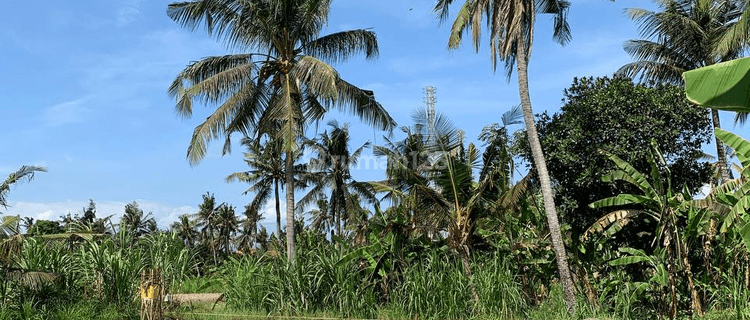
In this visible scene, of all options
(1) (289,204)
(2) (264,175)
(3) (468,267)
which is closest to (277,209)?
(2) (264,175)

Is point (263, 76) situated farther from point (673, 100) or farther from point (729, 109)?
point (729, 109)

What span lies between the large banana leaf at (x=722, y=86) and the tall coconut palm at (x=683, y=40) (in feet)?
54.9

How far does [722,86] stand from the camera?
3.41 meters

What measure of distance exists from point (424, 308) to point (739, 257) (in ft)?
20.2

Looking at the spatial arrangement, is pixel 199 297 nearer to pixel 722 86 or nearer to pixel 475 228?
pixel 475 228

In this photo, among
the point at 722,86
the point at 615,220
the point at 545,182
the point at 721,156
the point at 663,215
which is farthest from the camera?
the point at 721,156

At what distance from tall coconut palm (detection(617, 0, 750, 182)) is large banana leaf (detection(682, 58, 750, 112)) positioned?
16.7m

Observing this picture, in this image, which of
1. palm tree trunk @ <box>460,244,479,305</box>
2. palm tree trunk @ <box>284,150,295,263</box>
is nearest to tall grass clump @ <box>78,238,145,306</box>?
palm tree trunk @ <box>284,150,295,263</box>

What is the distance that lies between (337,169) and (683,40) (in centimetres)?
1661

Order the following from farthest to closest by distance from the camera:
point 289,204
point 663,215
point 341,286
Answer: point 289,204
point 341,286
point 663,215

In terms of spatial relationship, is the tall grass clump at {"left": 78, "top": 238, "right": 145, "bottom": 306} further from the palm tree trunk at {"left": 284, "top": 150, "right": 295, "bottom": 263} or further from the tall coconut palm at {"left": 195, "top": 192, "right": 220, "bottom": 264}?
the tall coconut palm at {"left": 195, "top": 192, "right": 220, "bottom": 264}

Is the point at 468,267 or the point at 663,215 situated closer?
the point at 663,215

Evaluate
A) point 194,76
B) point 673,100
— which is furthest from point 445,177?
point 194,76

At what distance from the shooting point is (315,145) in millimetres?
30953
